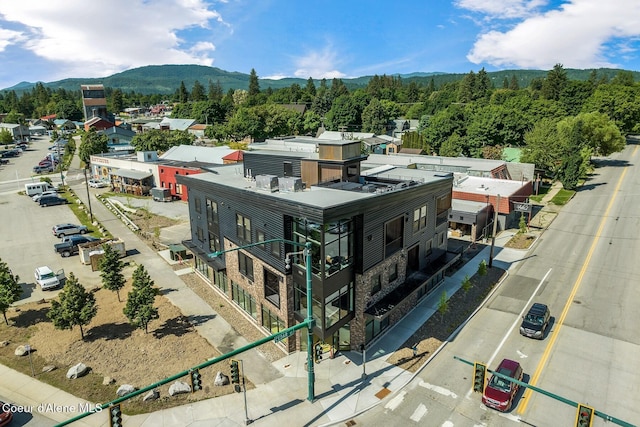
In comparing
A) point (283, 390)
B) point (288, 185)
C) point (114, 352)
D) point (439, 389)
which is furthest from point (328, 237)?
point (114, 352)

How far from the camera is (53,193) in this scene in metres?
74.9

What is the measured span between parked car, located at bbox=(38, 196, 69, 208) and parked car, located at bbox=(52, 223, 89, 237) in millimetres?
21066

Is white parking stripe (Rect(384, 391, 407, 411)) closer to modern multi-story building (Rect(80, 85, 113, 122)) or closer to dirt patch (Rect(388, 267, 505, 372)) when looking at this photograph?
dirt patch (Rect(388, 267, 505, 372))

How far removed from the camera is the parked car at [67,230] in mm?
53953

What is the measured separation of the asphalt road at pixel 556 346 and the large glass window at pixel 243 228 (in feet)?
50.4

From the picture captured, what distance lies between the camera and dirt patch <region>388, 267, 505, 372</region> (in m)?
26.9

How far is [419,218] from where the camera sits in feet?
106

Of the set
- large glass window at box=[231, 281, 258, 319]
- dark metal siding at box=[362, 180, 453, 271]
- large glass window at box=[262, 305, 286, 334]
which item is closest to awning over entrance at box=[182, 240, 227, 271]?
large glass window at box=[231, 281, 258, 319]

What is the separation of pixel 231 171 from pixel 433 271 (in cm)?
2345

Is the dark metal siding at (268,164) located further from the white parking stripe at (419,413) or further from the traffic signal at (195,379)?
the white parking stripe at (419,413)

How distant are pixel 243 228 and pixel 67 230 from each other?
3794cm

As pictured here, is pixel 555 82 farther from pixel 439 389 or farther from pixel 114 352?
pixel 114 352

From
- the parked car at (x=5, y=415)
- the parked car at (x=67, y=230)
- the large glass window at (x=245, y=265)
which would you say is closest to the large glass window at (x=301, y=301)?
the large glass window at (x=245, y=265)

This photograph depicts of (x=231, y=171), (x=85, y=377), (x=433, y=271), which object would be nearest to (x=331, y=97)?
(x=231, y=171)
